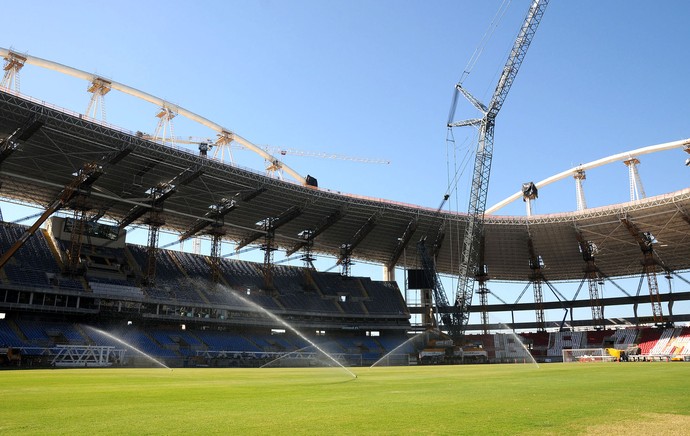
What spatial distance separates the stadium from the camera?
215 ft

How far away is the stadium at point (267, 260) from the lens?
6544 centimetres

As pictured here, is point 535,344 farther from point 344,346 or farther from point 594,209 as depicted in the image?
point 344,346

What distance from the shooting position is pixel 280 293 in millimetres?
93750

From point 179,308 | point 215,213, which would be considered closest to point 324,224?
point 215,213

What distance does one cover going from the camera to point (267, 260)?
92.6m

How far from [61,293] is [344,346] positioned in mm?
46226

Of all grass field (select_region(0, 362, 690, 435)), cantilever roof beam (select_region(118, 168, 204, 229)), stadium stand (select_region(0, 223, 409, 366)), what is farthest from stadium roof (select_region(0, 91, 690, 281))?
grass field (select_region(0, 362, 690, 435))

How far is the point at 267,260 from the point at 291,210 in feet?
37.3

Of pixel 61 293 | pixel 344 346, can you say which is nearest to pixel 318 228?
pixel 344 346

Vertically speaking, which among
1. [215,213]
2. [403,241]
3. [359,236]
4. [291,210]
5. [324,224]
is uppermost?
[291,210]

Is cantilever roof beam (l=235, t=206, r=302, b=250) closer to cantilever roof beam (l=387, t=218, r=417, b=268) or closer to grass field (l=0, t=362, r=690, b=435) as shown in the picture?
cantilever roof beam (l=387, t=218, r=417, b=268)

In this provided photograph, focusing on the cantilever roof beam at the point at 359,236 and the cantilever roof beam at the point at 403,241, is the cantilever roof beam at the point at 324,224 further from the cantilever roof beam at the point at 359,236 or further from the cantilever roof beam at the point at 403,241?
the cantilever roof beam at the point at 403,241

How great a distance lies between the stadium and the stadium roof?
1.17 ft

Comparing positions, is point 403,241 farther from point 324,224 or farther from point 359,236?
point 324,224
